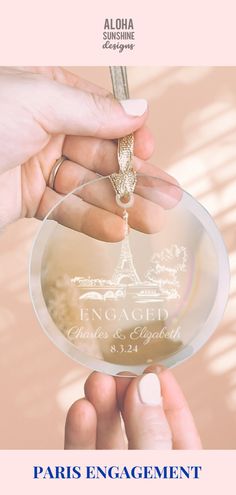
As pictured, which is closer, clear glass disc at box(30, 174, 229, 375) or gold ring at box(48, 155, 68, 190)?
clear glass disc at box(30, 174, 229, 375)

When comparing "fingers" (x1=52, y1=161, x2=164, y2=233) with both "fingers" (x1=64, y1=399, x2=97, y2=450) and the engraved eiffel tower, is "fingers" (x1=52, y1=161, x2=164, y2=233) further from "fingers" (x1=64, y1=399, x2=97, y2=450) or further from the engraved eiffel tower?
"fingers" (x1=64, y1=399, x2=97, y2=450)

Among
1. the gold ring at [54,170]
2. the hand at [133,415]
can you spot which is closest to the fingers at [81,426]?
the hand at [133,415]

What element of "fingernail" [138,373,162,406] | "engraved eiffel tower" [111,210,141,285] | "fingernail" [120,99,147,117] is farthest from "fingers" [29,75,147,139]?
"fingernail" [138,373,162,406]

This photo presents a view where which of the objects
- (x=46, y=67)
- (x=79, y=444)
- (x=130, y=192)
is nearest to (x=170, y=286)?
(x=130, y=192)

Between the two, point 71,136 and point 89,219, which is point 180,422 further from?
point 71,136
